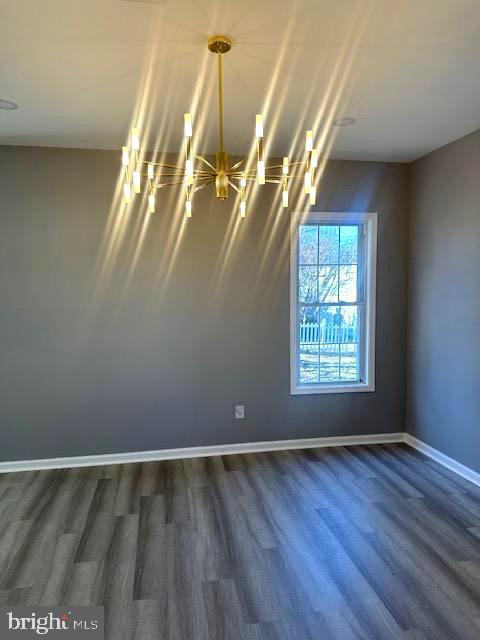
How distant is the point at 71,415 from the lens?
3672 mm

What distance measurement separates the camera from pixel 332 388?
4.07m

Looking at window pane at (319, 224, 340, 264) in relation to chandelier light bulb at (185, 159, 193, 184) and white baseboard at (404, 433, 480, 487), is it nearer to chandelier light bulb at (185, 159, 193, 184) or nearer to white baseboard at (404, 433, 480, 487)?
white baseboard at (404, 433, 480, 487)

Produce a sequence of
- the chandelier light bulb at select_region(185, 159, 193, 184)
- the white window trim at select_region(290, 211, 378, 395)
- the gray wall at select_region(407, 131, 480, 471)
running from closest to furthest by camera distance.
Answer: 1. the chandelier light bulb at select_region(185, 159, 193, 184)
2. the gray wall at select_region(407, 131, 480, 471)
3. the white window trim at select_region(290, 211, 378, 395)

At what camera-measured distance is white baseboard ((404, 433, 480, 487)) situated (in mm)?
3332

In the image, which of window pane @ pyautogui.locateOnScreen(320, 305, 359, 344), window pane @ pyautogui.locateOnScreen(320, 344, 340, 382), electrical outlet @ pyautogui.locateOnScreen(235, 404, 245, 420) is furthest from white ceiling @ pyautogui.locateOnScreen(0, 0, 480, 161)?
electrical outlet @ pyautogui.locateOnScreen(235, 404, 245, 420)

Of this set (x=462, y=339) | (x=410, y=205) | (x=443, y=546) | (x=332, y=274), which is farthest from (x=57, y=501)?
(x=410, y=205)

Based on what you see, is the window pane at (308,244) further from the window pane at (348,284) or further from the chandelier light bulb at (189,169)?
the chandelier light bulb at (189,169)

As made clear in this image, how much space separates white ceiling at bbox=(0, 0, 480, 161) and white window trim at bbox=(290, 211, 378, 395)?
744mm

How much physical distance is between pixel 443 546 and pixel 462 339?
63.3 inches

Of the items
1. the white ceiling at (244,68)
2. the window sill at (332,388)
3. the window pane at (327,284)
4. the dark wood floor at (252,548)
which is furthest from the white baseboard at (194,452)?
the white ceiling at (244,68)

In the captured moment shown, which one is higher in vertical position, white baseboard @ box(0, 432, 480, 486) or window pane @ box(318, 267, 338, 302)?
window pane @ box(318, 267, 338, 302)

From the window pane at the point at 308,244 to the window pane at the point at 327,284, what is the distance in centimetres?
14

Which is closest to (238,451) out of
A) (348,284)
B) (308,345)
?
(308,345)

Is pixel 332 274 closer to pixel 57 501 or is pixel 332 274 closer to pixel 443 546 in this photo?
pixel 443 546
